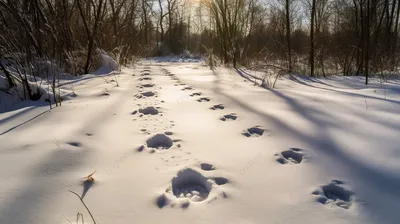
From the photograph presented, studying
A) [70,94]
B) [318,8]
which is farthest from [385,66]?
[318,8]

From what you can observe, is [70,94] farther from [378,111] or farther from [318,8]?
[318,8]

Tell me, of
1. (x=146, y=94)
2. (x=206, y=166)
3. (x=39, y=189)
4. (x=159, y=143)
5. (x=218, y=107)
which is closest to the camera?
(x=39, y=189)

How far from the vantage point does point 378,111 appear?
1.89 m

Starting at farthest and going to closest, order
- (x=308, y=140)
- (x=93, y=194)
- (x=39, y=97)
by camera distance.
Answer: (x=39, y=97), (x=308, y=140), (x=93, y=194)

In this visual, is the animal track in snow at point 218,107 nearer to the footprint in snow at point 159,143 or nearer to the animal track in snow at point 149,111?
the animal track in snow at point 149,111

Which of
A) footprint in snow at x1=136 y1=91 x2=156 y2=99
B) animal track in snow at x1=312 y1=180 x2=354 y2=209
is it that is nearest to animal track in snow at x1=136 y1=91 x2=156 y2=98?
footprint in snow at x1=136 y1=91 x2=156 y2=99

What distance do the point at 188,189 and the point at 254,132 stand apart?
0.72 m

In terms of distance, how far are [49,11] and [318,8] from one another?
12564mm

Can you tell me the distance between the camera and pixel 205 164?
3.89ft

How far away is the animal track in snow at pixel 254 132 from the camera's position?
1574mm

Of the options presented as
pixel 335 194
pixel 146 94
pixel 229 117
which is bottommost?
pixel 335 194

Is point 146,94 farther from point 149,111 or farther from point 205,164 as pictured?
point 205,164

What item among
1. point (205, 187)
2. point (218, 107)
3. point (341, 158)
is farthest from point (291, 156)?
point (218, 107)

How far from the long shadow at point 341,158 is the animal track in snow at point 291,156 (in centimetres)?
10
